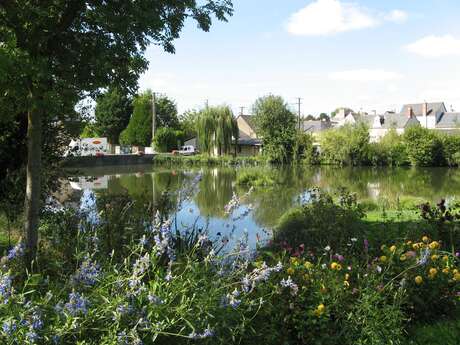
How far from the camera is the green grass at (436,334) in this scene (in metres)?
3.91

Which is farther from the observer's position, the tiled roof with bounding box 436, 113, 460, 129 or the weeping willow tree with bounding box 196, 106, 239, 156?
the tiled roof with bounding box 436, 113, 460, 129

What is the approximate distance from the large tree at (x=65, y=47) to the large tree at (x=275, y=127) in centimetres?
4354

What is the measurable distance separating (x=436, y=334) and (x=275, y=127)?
48.8 m

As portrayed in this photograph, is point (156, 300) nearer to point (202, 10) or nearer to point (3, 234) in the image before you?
point (202, 10)

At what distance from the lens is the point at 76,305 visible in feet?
9.16

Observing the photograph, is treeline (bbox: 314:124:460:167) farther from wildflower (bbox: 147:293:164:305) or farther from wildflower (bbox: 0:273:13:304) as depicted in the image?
wildflower (bbox: 0:273:13:304)

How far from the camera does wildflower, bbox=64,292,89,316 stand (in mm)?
2740

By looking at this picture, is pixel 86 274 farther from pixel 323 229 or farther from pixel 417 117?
pixel 417 117

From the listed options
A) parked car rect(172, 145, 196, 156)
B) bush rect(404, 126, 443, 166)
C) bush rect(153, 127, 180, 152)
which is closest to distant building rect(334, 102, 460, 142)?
parked car rect(172, 145, 196, 156)

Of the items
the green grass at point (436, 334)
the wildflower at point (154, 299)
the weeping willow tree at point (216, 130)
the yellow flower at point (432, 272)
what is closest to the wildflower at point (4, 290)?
the wildflower at point (154, 299)

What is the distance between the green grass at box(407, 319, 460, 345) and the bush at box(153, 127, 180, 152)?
5344 centimetres

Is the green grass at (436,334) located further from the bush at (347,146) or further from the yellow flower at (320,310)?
the bush at (347,146)

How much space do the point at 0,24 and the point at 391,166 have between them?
147 feet

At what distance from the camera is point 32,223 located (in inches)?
198
